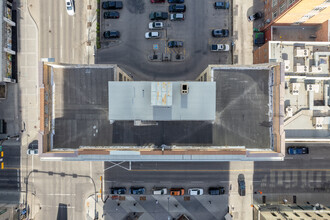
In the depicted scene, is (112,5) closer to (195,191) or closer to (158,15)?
(158,15)

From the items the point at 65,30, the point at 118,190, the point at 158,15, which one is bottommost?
the point at 118,190

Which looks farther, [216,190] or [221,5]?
[216,190]

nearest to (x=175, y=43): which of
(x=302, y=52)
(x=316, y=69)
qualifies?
(x=302, y=52)

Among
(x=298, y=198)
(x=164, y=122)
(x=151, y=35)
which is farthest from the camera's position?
(x=298, y=198)

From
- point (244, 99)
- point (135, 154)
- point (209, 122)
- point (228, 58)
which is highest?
point (228, 58)

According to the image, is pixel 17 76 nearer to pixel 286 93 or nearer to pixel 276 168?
pixel 286 93

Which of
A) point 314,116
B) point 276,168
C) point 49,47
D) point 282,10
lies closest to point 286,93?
point 314,116
